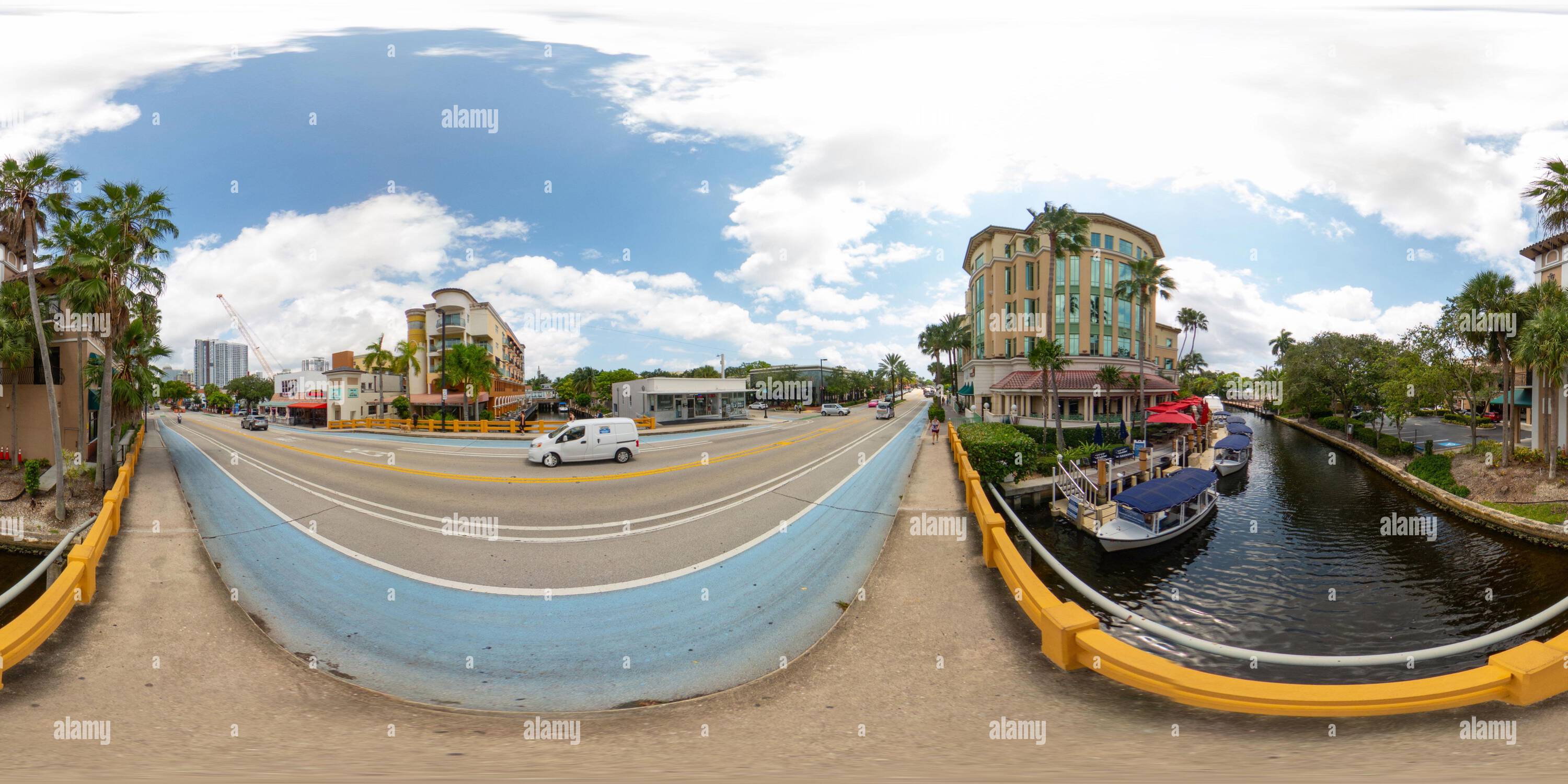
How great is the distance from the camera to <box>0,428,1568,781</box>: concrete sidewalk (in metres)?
4.12

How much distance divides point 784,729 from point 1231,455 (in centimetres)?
3267

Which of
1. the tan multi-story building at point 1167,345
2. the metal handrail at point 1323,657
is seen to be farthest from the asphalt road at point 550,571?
the tan multi-story building at point 1167,345

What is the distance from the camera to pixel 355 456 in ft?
73.3

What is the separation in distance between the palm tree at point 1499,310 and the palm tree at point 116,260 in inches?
1854

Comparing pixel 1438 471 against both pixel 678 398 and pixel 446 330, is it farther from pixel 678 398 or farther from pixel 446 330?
pixel 446 330

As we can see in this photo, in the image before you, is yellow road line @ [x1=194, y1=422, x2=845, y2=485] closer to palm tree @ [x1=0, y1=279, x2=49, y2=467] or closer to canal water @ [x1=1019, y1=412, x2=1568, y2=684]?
palm tree @ [x1=0, y1=279, x2=49, y2=467]

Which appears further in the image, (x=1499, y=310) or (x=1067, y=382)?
(x=1067, y=382)

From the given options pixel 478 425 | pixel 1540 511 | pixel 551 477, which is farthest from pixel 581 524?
pixel 478 425

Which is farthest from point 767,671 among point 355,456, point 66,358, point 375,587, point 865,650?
point 66,358

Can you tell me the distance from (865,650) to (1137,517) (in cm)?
1456

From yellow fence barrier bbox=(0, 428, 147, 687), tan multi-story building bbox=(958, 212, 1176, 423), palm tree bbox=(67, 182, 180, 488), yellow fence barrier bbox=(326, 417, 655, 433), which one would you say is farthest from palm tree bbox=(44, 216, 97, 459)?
tan multi-story building bbox=(958, 212, 1176, 423)

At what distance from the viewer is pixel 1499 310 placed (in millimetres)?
20766

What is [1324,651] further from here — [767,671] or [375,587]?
[375,587]

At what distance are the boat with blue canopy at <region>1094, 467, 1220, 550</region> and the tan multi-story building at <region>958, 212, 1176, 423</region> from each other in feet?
70.8
